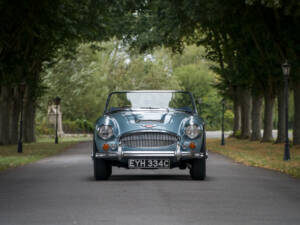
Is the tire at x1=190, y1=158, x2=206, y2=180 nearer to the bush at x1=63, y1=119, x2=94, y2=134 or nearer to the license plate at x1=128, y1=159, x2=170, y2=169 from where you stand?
the license plate at x1=128, y1=159, x2=170, y2=169

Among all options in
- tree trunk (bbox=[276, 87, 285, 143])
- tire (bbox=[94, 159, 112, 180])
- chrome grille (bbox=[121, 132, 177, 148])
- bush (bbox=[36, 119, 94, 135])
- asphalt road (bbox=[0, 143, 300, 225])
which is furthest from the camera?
bush (bbox=[36, 119, 94, 135])

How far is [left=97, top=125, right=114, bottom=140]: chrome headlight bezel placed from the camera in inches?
529

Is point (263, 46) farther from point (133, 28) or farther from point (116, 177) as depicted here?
point (116, 177)

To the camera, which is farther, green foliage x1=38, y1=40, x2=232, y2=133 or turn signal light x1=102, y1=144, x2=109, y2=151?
green foliage x1=38, y1=40, x2=232, y2=133

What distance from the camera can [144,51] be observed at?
41156mm

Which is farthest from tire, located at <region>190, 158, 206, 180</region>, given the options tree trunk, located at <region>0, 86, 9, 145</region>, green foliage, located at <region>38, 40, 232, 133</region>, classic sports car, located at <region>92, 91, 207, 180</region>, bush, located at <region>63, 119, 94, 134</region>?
bush, located at <region>63, 119, 94, 134</region>

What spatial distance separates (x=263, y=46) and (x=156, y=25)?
17.9 feet

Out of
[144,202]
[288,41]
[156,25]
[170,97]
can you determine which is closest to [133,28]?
[156,25]

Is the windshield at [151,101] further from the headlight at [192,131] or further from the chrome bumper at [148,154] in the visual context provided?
the chrome bumper at [148,154]

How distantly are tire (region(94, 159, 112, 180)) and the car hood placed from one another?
76cm

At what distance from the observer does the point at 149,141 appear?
1333cm

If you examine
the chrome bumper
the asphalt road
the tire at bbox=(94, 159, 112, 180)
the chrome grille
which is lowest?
the asphalt road

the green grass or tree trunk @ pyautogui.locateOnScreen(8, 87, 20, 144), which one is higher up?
tree trunk @ pyautogui.locateOnScreen(8, 87, 20, 144)

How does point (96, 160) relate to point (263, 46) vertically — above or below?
below
